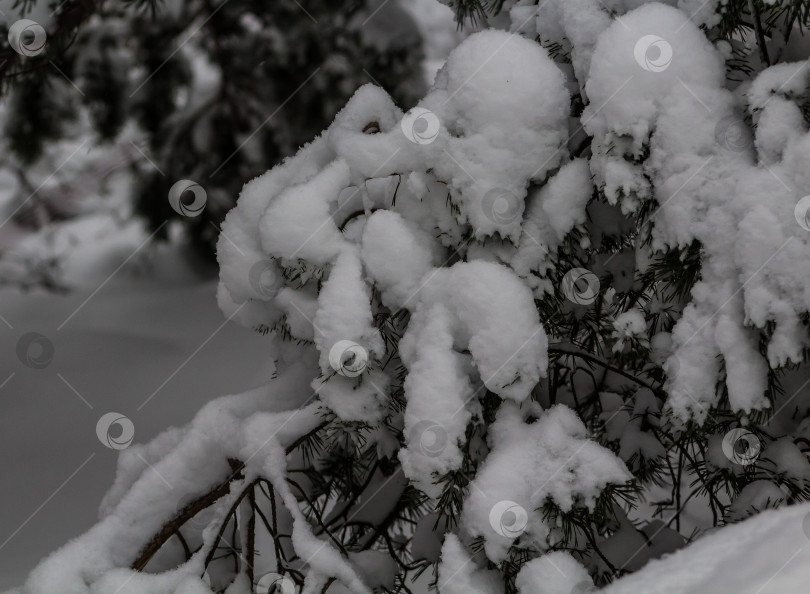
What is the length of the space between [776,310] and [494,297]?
53cm

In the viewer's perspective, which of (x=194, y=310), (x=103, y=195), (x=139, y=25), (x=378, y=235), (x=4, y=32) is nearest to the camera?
(x=378, y=235)

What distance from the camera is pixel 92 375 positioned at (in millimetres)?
4379

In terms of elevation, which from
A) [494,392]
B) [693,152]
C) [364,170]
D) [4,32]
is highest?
[4,32]

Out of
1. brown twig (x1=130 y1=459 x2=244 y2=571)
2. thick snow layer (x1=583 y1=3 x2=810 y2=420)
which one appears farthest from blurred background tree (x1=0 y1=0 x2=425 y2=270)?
thick snow layer (x1=583 y1=3 x2=810 y2=420)

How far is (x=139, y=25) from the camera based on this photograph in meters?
3.78

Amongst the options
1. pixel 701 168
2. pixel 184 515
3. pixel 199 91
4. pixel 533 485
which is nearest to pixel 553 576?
pixel 533 485

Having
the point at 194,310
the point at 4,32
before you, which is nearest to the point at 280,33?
the point at 4,32

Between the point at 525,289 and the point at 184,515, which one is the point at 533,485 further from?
the point at 184,515

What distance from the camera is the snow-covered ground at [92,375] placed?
13.1 ft

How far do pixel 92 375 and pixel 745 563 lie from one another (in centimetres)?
395

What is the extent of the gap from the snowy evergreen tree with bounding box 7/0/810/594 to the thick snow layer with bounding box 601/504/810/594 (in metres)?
0.29

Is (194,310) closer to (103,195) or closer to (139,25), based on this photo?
(103,195)

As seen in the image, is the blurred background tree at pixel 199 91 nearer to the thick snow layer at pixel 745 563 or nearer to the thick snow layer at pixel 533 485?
the thick snow layer at pixel 533 485

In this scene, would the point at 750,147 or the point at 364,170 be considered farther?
the point at 364,170
